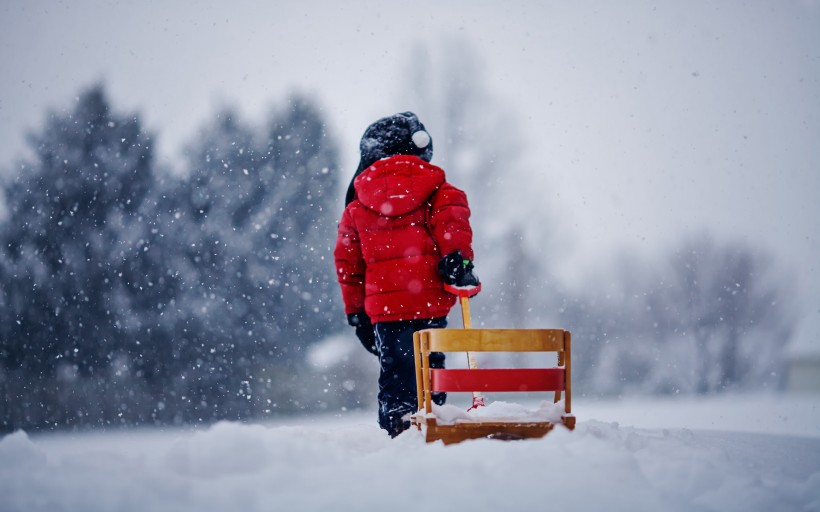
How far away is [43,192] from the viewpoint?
10.8 m

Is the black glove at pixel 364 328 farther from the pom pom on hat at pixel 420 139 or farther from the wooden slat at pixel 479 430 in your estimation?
the wooden slat at pixel 479 430

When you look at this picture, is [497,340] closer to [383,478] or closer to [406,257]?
[383,478]

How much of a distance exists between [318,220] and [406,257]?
24.8 feet

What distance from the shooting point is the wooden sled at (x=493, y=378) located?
2738 mm

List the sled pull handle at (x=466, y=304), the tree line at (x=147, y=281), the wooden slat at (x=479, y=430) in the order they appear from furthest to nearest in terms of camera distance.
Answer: the tree line at (x=147, y=281) → the sled pull handle at (x=466, y=304) → the wooden slat at (x=479, y=430)

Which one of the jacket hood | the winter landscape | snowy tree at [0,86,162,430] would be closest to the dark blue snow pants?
the winter landscape

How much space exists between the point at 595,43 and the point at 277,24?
42.0ft

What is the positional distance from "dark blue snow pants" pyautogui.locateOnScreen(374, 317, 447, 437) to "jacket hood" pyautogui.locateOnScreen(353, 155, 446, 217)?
654 millimetres

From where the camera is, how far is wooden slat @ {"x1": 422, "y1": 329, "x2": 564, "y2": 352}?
276cm

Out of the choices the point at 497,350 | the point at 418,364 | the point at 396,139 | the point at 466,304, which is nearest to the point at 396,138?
the point at 396,139

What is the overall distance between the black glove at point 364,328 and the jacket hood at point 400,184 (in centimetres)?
76

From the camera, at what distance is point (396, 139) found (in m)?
4.12

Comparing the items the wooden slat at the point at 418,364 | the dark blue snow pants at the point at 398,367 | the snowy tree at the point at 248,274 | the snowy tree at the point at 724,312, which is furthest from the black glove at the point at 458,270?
the snowy tree at the point at 724,312

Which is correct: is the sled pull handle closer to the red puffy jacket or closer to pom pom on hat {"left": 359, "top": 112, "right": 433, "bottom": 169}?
the red puffy jacket
